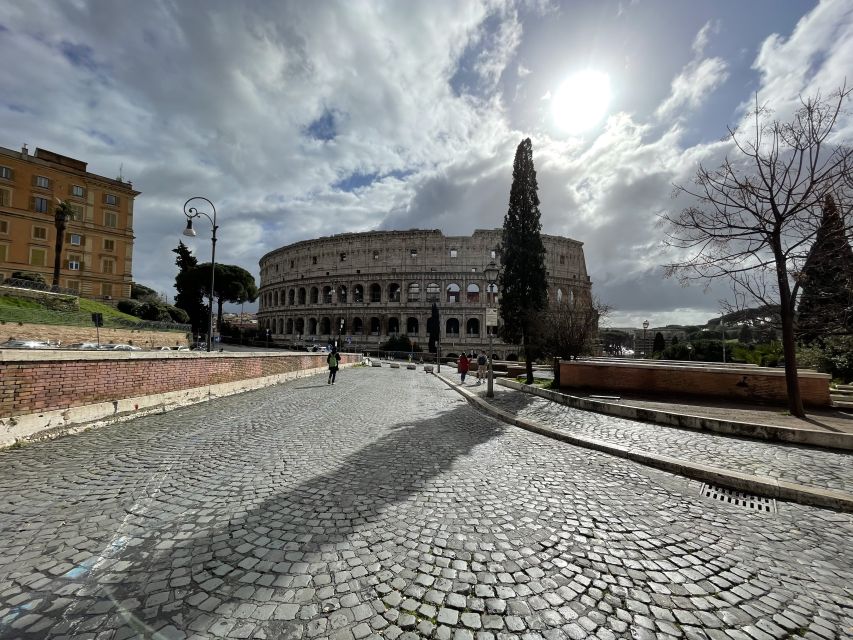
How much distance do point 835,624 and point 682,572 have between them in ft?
2.56

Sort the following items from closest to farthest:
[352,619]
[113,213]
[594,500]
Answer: [352,619] → [594,500] → [113,213]

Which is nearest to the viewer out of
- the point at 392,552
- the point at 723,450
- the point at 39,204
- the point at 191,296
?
the point at 392,552

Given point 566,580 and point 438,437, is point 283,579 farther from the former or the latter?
point 438,437

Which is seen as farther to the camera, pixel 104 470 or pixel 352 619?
pixel 104 470

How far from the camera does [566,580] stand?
8.33 ft

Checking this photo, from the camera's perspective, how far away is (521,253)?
63.4 ft

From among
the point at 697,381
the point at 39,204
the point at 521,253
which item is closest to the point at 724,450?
the point at 697,381

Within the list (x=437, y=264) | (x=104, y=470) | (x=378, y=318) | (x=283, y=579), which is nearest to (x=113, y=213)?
(x=378, y=318)

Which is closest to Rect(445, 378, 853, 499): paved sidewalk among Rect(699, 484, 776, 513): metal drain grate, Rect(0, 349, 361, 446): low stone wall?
Rect(699, 484, 776, 513): metal drain grate

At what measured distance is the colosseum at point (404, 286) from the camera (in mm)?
53969

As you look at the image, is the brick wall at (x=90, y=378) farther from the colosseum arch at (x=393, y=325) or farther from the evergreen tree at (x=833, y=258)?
the colosseum arch at (x=393, y=325)

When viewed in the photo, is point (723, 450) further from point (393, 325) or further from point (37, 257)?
point (37, 257)

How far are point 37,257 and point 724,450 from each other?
6071cm

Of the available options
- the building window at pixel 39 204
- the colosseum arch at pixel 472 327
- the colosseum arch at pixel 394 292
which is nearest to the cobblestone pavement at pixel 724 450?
the colosseum arch at pixel 472 327
